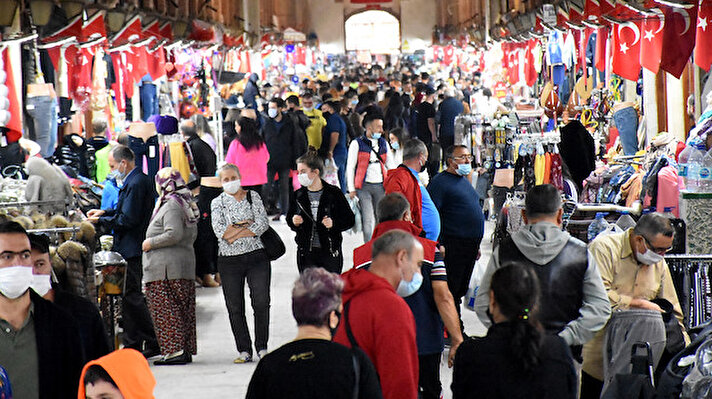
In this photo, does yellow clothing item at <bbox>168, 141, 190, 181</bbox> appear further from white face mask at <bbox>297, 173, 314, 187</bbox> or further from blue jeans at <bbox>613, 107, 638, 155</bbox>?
blue jeans at <bbox>613, 107, 638, 155</bbox>

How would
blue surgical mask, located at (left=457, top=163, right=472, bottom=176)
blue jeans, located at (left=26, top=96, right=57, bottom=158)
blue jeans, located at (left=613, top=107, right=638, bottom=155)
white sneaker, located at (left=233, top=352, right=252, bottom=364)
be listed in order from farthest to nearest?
blue jeans, located at (left=613, top=107, right=638, bottom=155) → blue jeans, located at (left=26, top=96, right=57, bottom=158) → white sneaker, located at (left=233, top=352, right=252, bottom=364) → blue surgical mask, located at (left=457, top=163, right=472, bottom=176)

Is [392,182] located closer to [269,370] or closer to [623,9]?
[269,370]

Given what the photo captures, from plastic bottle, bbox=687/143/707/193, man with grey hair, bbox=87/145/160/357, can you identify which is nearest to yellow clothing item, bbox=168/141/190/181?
man with grey hair, bbox=87/145/160/357

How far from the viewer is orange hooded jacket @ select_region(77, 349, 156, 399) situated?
3680 millimetres

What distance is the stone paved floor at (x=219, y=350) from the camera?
727cm

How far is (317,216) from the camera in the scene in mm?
8031

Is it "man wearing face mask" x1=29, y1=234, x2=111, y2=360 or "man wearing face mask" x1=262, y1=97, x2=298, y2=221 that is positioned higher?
"man wearing face mask" x1=262, y1=97, x2=298, y2=221

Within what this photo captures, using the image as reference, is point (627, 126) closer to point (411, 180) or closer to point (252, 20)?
point (411, 180)

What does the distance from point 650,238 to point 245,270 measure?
10.5 ft

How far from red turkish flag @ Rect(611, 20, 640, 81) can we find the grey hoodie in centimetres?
666

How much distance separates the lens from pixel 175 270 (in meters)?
7.77

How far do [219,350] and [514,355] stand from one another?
4.95 m

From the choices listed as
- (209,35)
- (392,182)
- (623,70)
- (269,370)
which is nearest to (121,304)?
(392,182)

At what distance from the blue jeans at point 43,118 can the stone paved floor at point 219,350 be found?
89.9 inches
